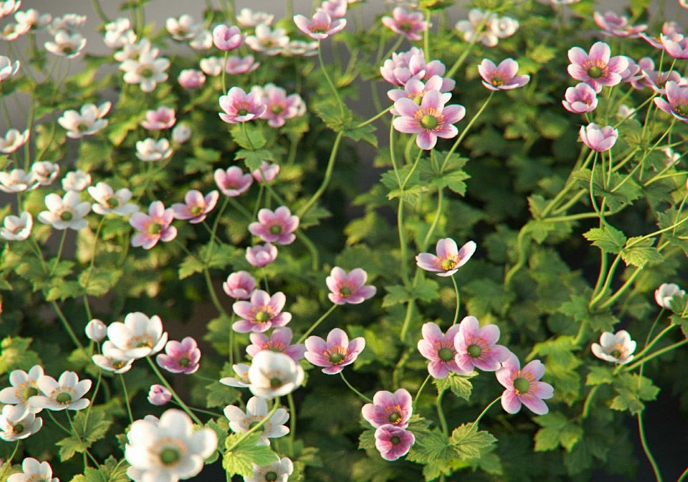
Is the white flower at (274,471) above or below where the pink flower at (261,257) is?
below

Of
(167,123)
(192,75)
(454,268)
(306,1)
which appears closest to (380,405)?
(454,268)

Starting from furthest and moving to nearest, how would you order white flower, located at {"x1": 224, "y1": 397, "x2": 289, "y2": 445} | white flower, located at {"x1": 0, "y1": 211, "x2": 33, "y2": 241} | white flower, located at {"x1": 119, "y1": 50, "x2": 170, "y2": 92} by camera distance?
1. white flower, located at {"x1": 119, "y1": 50, "x2": 170, "y2": 92}
2. white flower, located at {"x1": 0, "y1": 211, "x2": 33, "y2": 241}
3. white flower, located at {"x1": 224, "y1": 397, "x2": 289, "y2": 445}

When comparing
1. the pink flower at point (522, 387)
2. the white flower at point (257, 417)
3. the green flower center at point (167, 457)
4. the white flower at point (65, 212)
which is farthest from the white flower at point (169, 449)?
the white flower at point (65, 212)

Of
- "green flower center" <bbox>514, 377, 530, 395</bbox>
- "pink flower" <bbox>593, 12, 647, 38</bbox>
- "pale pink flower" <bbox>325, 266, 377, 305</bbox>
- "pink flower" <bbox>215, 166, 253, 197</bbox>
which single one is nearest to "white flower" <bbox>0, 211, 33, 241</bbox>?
"pink flower" <bbox>215, 166, 253, 197</bbox>

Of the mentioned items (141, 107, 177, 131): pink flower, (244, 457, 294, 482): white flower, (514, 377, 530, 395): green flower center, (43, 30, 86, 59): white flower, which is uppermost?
(43, 30, 86, 59): white flower

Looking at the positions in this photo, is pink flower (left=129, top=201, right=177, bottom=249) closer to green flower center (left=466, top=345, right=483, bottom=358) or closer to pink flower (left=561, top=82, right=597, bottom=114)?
green flower center (left=466, top=345, right=483, bottom=358)

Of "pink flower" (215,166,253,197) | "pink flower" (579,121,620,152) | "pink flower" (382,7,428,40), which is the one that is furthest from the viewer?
"pink flower" (382,7,428,40)

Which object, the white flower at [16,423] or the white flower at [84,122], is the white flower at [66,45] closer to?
the white flower at [84,122]
